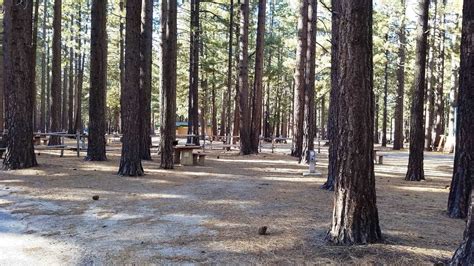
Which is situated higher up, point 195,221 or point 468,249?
point 468,249

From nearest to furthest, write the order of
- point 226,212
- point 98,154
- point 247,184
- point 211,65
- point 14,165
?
1. point 226,212
2. point 247,184
3. point 14,165
4. point 98,154
5. point 211,65

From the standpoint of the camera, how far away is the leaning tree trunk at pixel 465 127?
7.06 m

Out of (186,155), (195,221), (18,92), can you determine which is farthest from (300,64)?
(195,221)

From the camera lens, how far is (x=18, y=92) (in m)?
11.9

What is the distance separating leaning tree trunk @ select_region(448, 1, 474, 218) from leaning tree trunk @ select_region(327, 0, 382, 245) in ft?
9.15

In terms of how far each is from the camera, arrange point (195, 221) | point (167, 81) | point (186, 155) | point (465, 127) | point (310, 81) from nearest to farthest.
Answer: point (195, 221) → point (465, 127) → point (167, 81) → point (186, 155) → point (310, 81)

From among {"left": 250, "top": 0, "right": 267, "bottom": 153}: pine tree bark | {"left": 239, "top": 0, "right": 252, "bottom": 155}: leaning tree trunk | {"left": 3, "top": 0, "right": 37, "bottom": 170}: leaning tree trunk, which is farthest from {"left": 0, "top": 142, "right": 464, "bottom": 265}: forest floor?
{"left": 250, "top": 0, "right": 267, "bottom": 153}: pine tree bark

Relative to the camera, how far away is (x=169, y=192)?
903 centimetres

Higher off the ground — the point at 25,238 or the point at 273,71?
the point at 273,71

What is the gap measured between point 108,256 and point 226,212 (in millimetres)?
2654

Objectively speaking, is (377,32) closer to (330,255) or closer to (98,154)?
(98,154)

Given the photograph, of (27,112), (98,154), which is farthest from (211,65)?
(27,112)

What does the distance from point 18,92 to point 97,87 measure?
2.88 m

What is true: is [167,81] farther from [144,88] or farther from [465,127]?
[465,127]
